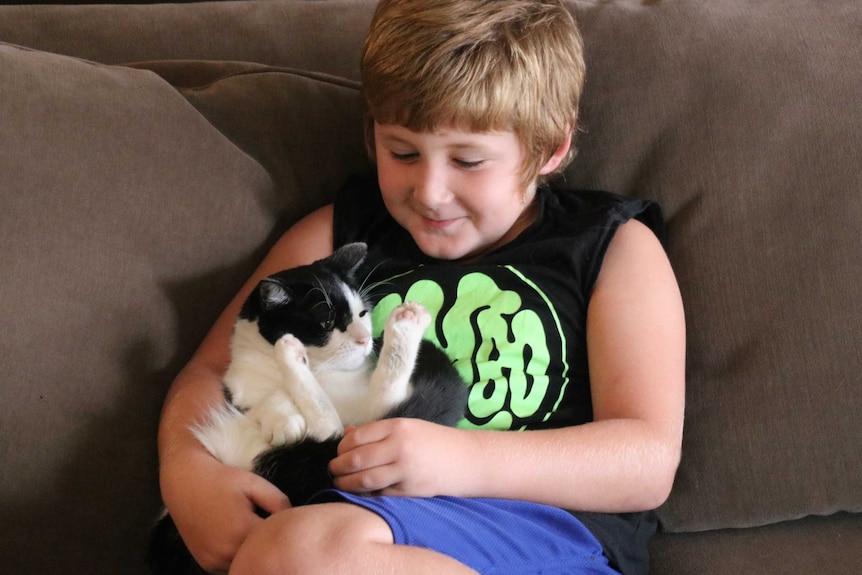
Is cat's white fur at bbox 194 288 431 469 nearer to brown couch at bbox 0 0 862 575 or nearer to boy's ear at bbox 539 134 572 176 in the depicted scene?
brown couch at bbox 0 0 862 575

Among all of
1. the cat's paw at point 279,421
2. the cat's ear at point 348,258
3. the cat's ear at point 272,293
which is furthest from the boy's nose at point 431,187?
the cat's paw at point 279,421

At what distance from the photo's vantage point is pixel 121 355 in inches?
43.9

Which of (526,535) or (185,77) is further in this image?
(185,77)

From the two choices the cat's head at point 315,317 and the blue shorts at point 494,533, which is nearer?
the blue shorts at point 494,533

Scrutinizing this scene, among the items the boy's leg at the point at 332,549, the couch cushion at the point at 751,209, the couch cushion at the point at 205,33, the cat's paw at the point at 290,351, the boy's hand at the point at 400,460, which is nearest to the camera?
the boy's leg at the point at 332,549

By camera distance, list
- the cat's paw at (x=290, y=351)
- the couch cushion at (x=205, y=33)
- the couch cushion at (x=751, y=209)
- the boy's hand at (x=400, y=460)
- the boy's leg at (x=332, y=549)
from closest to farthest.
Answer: the boy's leg at (x=332, y=549), the boy's hand at (x=400, y=460), the cat's paw at (x=290, y=351), the couch cushion at (x=751, y=209), the couch cushion at (x=205, y=33)

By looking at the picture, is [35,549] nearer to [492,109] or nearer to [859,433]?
[492,109]

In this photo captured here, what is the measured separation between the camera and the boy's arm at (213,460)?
95cm

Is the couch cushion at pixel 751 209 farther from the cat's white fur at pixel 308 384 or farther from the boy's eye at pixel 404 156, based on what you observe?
the cat's white fur at pixel 308 384

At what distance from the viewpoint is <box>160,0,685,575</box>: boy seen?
0.91 m

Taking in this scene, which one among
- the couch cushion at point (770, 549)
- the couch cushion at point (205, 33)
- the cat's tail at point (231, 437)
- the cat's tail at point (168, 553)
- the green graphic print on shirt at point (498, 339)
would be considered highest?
the couch cushion at point (205, 33)

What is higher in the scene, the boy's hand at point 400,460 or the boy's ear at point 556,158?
the boy's ear at point 556,158

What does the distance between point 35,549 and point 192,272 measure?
428 mm

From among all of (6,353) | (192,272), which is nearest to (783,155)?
(192,272)
